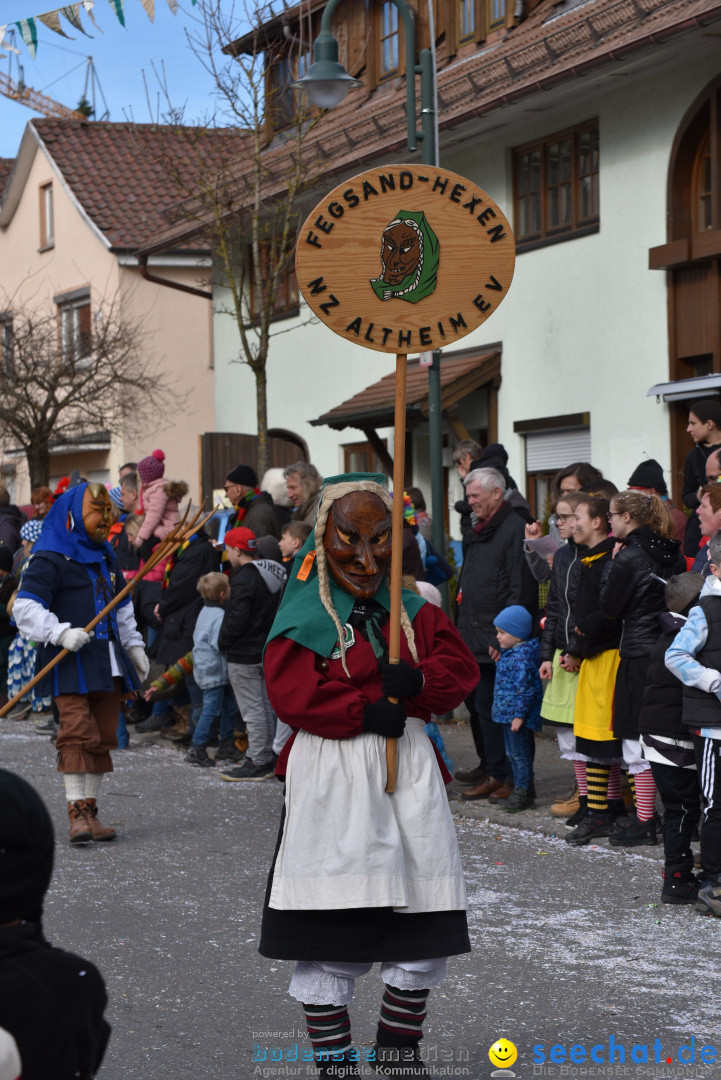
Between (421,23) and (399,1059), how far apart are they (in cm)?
1691

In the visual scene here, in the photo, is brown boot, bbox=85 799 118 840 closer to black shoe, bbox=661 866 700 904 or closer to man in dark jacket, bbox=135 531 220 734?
black shoe, bbox=661 866 700 904

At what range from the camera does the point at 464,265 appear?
4730mm

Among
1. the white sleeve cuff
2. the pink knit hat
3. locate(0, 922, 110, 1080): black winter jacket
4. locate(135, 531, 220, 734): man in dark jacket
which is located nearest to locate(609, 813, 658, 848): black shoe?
the white sleeve cuff

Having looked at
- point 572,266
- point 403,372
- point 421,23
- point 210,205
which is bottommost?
point 403,372

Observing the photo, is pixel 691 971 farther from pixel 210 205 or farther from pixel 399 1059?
pixel 210 205

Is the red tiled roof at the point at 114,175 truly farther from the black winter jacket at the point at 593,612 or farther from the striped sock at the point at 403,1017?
the striped sock at the point at 403,1017

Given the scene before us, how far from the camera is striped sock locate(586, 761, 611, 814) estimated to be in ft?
25.5

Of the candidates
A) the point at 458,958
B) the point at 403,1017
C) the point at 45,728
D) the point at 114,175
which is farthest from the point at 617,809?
the point at 114,175

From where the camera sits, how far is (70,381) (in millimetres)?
24531

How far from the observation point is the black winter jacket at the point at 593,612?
25.3 feet

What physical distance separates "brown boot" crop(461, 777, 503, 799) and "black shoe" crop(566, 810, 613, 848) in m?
1.20

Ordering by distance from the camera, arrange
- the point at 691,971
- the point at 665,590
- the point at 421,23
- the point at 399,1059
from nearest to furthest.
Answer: the point at 399,1059 < the point at 691,971 < the point at 665,590 < the point at 421,23

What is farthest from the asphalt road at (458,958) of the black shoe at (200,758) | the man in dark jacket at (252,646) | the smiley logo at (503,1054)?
the black shoe at (200,758)

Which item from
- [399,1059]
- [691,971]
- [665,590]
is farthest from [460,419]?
[399,1059]
